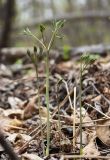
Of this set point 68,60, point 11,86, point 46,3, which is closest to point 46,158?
point 11,86

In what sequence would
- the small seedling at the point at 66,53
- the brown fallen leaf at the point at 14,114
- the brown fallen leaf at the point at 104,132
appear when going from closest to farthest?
the brown fallen leaf at the point at 104,132
the brown fallen leaf at the point at 14,114
the small seedling at the point at 66,53

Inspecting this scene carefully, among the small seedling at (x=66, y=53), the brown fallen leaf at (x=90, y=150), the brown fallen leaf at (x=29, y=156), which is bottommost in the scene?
the brown fallen leaf at (x=29, y=156)

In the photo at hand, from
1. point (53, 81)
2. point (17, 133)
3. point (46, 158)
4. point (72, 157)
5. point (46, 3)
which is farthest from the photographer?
point (46, 3)

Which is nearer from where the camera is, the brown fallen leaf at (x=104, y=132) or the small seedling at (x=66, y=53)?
the brown fallen leaf at (x=104, y=132)

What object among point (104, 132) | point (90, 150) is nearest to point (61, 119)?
point (104, 132)

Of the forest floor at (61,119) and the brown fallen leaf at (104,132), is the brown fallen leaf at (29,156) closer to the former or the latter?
the forest floor at (61,119)

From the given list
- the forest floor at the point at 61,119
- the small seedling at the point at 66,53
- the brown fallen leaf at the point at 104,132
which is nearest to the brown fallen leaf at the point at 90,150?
the forest floor at the point at 61,119

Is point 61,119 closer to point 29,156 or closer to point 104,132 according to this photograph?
point 104,132

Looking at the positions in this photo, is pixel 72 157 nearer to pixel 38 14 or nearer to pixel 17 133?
pixel 17 133
